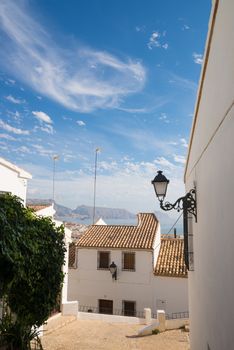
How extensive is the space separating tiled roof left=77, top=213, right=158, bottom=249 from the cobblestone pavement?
6.17 m

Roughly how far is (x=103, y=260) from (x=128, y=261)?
1.83 m

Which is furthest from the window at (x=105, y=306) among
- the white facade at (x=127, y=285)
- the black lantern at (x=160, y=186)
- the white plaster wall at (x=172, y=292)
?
the black lantern at (x=160, y=186)

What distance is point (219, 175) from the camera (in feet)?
12.5

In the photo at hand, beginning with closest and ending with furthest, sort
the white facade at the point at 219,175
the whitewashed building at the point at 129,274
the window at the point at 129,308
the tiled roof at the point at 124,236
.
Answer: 1. the white facade at the point at 219,175
2. the whitewashed building at the point at 129,274
3. the window at the point at 129,308
4. the tiled roof at the point at 124,236

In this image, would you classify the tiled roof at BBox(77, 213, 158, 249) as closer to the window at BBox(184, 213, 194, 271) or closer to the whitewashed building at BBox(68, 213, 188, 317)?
the whitewashed building at BBox(68, 213, 188, 317)

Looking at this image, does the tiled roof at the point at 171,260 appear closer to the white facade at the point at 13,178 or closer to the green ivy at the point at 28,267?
→ the green ivy at the point at 28,267

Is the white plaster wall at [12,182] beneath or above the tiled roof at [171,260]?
above

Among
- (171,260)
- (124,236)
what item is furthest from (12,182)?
(171,260)

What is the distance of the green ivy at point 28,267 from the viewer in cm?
574

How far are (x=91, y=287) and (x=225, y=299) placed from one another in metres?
18.1

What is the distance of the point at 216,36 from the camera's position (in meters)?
3.96

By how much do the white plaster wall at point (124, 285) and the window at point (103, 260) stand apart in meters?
0.29

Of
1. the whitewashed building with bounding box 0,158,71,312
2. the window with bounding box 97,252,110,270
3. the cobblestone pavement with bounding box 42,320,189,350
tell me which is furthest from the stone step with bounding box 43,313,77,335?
the window with bounding box 97,252,110,270

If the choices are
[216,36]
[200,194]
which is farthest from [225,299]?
[216,36]
